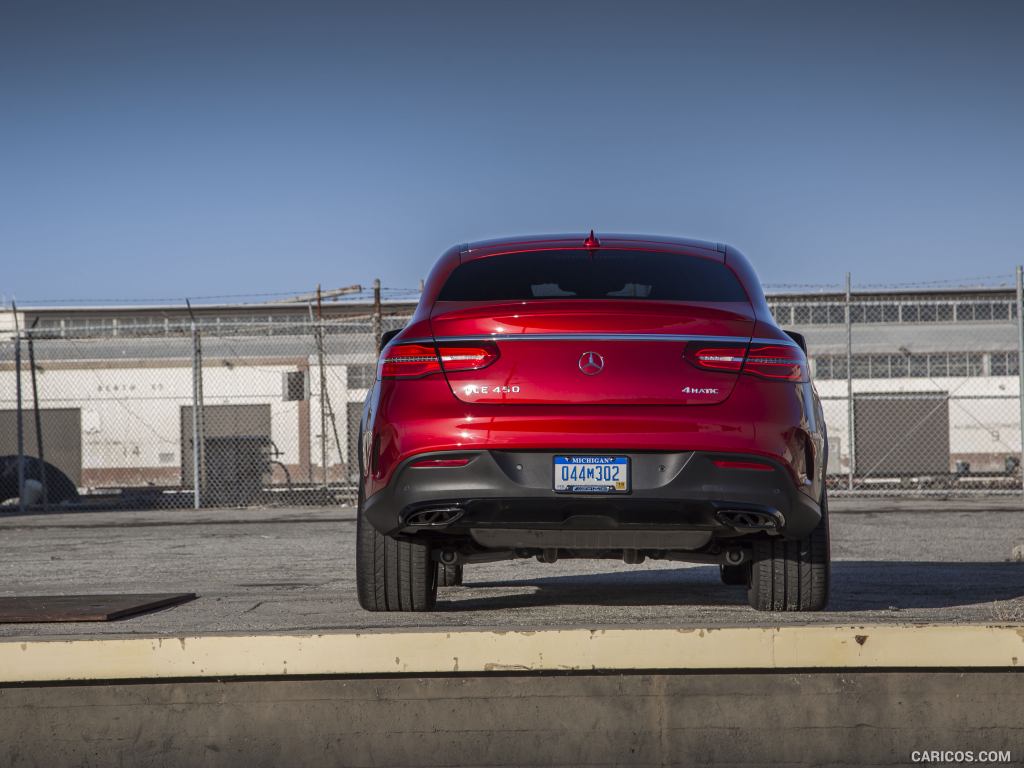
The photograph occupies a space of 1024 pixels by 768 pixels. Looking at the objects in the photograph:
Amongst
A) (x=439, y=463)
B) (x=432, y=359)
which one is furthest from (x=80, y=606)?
(x=432, y=359)

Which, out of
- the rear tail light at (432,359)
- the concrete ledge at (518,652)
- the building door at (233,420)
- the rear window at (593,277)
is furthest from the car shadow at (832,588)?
the building door at (233,420)

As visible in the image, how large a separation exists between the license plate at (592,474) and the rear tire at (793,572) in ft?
3.05

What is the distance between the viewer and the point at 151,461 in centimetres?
3225

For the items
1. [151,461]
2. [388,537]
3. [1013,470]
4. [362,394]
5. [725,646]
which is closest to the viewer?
[725,646]

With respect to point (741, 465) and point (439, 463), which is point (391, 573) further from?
point (741, 465)

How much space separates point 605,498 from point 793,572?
3.72 feet

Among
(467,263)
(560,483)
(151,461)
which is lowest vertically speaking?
(151,461)

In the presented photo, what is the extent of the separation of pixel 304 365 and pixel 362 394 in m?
2.18

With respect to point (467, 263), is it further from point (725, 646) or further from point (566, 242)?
point (725, 646)

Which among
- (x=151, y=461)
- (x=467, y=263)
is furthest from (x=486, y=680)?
(x=151, y=461)

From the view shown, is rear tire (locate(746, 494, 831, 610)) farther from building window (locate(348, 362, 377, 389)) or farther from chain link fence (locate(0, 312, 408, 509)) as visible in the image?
chain link fence (locate(0, 312, 408, 509))

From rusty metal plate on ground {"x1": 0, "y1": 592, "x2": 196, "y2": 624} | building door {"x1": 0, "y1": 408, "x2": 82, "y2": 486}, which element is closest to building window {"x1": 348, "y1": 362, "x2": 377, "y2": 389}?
building door {"x1": 0, "y1": 408, "x2": 82, "y2": 486}

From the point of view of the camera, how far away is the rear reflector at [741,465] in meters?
4.50

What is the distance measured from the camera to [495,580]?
7516 mm
